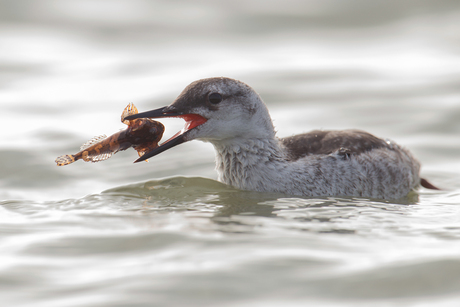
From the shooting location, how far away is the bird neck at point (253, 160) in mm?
6539

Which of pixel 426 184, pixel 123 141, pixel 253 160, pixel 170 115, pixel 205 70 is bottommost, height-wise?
pixel 426 184

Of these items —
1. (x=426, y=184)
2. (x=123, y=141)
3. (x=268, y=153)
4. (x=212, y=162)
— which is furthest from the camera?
(x=212, y=162)

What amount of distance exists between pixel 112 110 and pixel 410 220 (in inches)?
225

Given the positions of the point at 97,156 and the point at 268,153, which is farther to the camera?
the point at 268,153

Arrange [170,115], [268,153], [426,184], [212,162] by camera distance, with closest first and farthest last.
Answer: [170,115]
[268,153]
[426,184]
[212,162]

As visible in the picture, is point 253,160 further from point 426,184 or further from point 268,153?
point 426,184

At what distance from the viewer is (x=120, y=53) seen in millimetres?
12227

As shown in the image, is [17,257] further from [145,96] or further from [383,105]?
[383,105]

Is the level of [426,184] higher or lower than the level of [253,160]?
lower

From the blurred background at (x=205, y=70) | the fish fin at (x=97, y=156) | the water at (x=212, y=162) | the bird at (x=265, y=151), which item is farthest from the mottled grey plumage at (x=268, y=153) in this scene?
the blurred background at (x=205, y=70)

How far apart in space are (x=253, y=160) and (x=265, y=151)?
0.51 feet

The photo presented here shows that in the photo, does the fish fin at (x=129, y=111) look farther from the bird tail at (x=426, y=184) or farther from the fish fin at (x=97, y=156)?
the bird tail at (x=426, y=184)

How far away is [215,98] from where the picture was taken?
20.5ft

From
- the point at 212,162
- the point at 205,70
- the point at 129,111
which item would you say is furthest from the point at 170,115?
the point at 205,70
